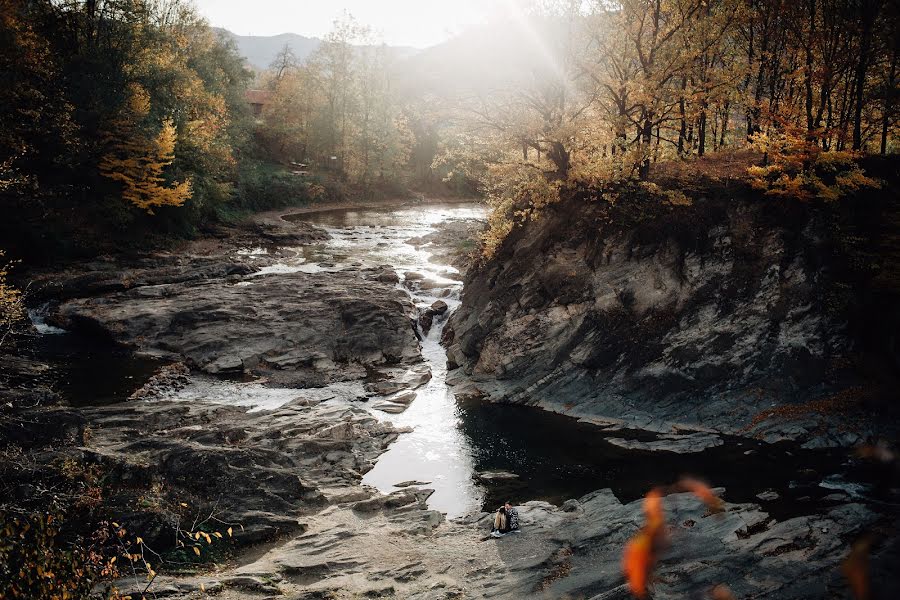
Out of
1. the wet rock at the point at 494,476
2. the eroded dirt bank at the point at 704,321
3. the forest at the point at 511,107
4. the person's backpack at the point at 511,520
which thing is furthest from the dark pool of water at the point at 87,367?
the person's backpack at the point at 511,520

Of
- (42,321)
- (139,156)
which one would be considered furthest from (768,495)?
(139,156)

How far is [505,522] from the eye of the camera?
14.6 m

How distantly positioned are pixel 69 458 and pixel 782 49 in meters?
30.7

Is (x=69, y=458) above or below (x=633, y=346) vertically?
below

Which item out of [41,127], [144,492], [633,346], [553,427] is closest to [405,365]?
[553,427]

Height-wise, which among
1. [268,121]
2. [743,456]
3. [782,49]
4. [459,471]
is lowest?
[459,471]

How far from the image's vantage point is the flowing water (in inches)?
597

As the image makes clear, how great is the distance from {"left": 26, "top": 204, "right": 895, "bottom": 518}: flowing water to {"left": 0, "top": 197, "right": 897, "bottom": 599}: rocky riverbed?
0.10 m

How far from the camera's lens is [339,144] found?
72.6 metres

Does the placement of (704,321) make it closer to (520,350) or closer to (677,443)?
(677,443)

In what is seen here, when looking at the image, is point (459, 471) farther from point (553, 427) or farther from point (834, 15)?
point (834, 15)

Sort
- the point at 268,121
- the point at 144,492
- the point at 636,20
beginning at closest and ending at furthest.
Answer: the point at 144,492 → the point at 636,20 → the point at 268,121

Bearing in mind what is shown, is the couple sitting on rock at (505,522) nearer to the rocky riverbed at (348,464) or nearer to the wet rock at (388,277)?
the rocky riverbed at (348,464)

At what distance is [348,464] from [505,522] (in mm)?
6215
